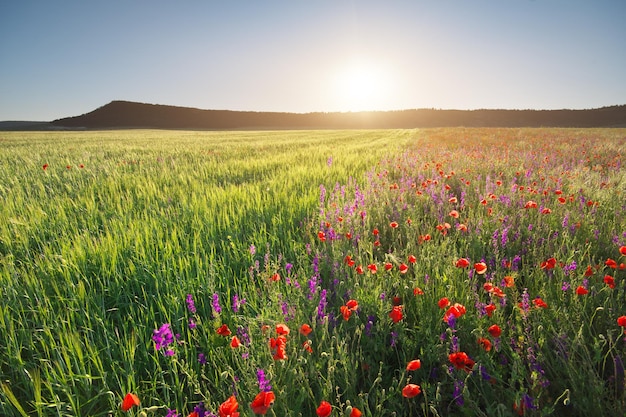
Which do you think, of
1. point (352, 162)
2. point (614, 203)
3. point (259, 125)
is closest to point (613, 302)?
point (614, 203)

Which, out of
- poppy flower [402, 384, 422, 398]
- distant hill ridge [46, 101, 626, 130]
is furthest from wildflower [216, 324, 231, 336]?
distant hill ridge [46, 101, 626, 130]

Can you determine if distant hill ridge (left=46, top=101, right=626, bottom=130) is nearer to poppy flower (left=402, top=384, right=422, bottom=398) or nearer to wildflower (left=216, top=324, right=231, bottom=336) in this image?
wildflower (left=216, top=324, right=231, bottom=336)

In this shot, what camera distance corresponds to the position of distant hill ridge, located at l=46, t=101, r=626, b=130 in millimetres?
81312

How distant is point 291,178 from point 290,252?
2.65 metres

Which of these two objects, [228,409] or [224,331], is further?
[224,331]

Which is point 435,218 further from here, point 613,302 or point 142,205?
point 142,205

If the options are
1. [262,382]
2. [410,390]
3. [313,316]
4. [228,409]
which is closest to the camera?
[228,409]

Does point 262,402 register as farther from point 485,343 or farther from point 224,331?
point 485,343

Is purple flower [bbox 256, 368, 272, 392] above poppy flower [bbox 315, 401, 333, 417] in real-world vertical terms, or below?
below

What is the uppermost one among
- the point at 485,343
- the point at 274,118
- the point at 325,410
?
the point at 274,118

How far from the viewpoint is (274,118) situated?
8938cm

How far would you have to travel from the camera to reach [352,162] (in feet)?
23.2

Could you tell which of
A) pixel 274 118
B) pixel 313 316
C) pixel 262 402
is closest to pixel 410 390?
pixel 262 402

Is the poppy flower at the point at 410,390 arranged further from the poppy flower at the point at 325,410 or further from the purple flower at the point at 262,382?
the purple flower at the point at 262,382
